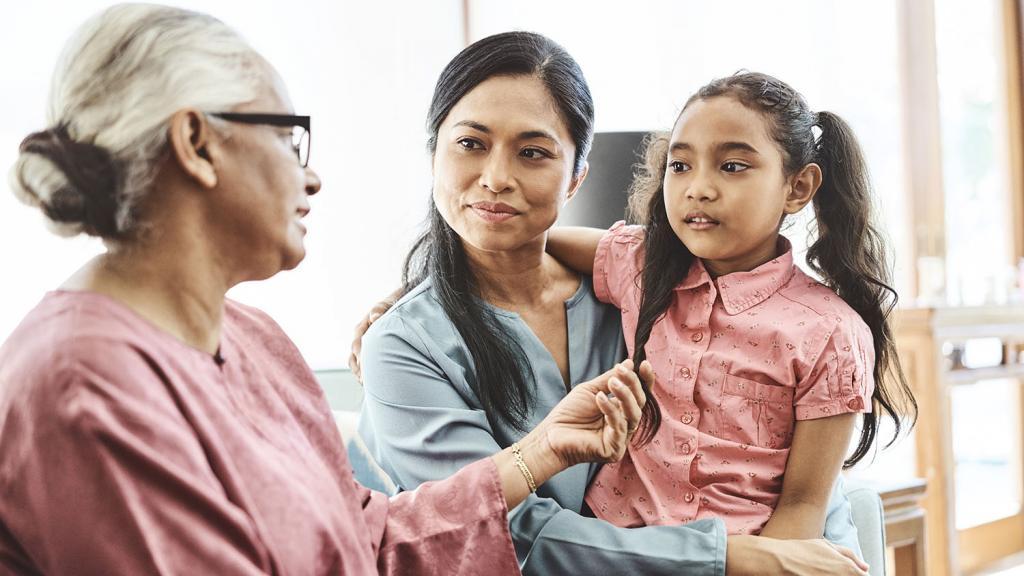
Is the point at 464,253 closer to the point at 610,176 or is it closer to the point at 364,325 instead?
the point at 364,325

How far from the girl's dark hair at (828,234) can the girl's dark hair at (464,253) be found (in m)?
0.20

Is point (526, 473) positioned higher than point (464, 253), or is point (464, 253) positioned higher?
point (464, 253)

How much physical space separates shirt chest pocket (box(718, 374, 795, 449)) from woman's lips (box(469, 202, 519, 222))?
0.45m

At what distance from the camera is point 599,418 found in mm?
1298

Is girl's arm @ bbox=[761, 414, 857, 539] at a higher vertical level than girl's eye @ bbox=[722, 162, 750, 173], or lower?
lower

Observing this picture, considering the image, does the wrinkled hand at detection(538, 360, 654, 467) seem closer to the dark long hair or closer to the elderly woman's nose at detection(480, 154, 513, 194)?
the dark long hair

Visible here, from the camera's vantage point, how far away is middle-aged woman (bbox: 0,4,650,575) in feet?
2.39

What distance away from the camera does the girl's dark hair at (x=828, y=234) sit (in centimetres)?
157

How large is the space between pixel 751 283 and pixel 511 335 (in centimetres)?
41

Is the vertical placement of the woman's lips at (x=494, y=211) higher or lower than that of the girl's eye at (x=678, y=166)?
lower

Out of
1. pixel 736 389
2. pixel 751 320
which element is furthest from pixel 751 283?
pixel 736 389

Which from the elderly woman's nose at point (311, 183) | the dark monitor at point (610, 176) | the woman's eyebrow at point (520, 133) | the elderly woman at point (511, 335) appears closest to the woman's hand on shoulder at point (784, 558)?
the elderly woman at point (511, 335)

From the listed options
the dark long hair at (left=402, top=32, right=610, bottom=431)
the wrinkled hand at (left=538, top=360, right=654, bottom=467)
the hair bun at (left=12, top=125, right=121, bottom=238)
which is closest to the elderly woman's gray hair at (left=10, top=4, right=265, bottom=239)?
the hair bun at (left=12, top=125, right=121, bottom=238)

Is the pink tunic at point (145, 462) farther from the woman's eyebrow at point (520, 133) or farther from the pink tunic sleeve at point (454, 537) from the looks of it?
the woman's eyebrow at point (520, 133)
